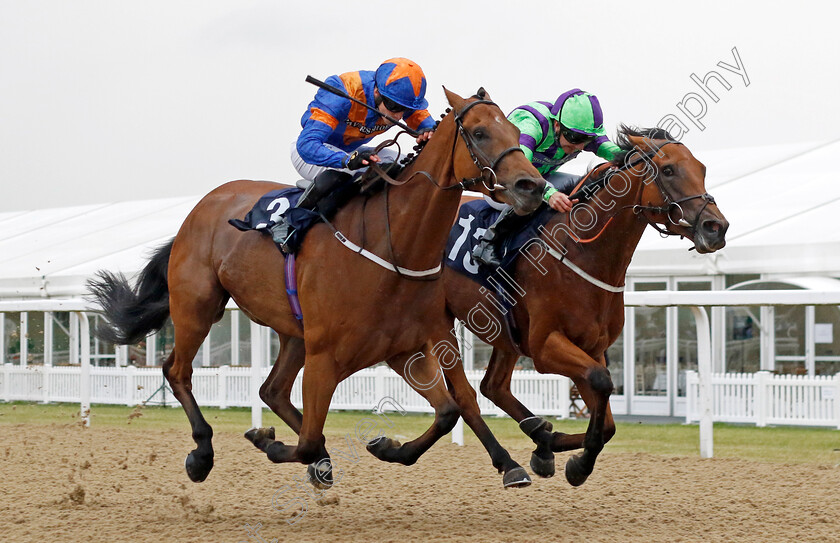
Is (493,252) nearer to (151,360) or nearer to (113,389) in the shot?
(113,389)

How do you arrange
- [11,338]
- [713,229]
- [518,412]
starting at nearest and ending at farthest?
[713,229], [518,412], [11,338]

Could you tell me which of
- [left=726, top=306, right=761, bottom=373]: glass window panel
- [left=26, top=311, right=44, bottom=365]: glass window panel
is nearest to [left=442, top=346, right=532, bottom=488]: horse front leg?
[left=726, top=306, right=761, bottom=373]: glass window panel

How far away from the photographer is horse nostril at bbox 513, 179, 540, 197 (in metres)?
3.65

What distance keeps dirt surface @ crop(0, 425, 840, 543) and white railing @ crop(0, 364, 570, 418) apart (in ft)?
13.3

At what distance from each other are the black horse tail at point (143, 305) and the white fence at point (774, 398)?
5.85 meters

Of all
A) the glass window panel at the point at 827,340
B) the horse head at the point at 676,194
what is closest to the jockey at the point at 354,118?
the horse head at the point at 676,194

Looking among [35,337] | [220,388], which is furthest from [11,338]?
[220,388]

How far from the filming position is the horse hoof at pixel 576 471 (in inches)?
190

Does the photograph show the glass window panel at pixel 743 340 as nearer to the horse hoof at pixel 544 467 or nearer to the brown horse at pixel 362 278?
the horse hoof at pixel 544 467

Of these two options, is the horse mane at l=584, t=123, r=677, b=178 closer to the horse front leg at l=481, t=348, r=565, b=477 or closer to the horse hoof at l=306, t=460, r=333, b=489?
the horse front leg at l=481, t=348, r=565, b=477

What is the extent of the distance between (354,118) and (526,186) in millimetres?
1379

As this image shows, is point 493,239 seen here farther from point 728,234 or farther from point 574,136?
point 728,234

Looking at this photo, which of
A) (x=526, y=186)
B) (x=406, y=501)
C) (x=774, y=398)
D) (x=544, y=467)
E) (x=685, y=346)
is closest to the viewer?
(x=526, y=186)

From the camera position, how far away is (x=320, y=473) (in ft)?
14.9
